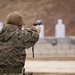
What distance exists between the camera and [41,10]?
448cm

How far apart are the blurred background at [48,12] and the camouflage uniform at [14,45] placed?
8.06 ft

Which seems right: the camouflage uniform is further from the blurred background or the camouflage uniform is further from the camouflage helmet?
the blurred background

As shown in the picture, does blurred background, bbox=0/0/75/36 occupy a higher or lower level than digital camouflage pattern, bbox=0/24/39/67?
higher

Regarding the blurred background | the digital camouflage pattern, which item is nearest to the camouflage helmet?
the digital camouflage pattern

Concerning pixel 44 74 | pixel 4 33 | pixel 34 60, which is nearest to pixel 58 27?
pixel 34 60

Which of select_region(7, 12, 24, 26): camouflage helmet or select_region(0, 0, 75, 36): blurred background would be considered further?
select_region(0, 0, 75, 36): blurred background

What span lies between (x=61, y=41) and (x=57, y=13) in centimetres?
68

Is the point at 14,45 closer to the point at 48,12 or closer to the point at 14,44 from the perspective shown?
the point at 14,44

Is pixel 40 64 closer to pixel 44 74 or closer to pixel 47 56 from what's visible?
pixel 47 56

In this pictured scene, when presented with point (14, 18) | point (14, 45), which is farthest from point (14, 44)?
point (14, 18)

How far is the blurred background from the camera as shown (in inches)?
173

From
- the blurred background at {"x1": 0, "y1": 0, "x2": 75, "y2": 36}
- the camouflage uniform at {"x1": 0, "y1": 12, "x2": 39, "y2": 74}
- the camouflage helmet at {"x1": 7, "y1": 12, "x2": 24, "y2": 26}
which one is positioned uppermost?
the blurred background at {"x1": 0, "y1": 0, "x2": 75, "y2": 36}

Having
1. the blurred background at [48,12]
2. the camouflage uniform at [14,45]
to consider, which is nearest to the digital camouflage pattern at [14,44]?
the camouflage uniform at [14,45]

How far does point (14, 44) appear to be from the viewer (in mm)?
1920
